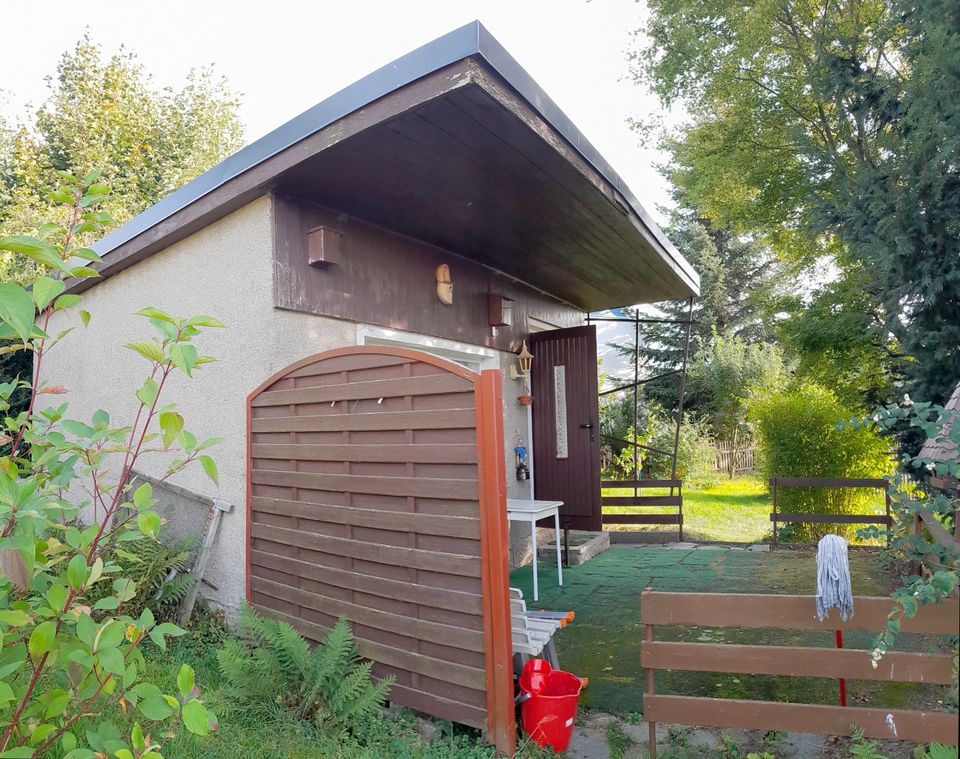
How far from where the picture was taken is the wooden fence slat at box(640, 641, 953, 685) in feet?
8.18

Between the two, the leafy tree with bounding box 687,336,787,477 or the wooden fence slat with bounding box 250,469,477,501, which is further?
the leafy tree with bounding box 687,336,787,477

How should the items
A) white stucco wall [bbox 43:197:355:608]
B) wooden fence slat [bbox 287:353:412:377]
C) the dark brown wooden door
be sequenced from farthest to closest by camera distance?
the dark brown wooden door → white stucco wall [bbox 43:197:355:608] → wooden fence slat [bbox 287:353:412:377]

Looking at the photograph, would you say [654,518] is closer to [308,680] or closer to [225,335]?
[225,335]

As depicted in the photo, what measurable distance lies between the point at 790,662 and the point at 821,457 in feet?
22.0

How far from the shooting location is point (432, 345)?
19.3 feet

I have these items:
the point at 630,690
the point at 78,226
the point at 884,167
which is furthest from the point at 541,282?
the point at 78,226

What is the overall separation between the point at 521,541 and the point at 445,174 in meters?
4.40

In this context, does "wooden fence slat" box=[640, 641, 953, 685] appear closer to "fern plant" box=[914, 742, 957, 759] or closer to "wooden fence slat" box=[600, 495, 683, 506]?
"fern plant" box=[914, 742, 957, 759]

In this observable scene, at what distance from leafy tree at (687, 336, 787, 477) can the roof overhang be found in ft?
41.9

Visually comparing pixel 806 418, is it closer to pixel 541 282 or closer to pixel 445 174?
pixel 541 282

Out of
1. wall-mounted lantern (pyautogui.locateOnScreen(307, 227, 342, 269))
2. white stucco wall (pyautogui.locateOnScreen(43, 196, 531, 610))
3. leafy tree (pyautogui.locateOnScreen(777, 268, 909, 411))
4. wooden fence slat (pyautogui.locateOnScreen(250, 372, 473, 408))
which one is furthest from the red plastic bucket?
leafy tree (pyautogui.locateOnScreen(777, 268, 909, 411))

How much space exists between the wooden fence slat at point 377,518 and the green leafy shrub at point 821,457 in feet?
22.3

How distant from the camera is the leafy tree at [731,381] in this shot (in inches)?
705

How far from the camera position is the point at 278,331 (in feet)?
13.9
